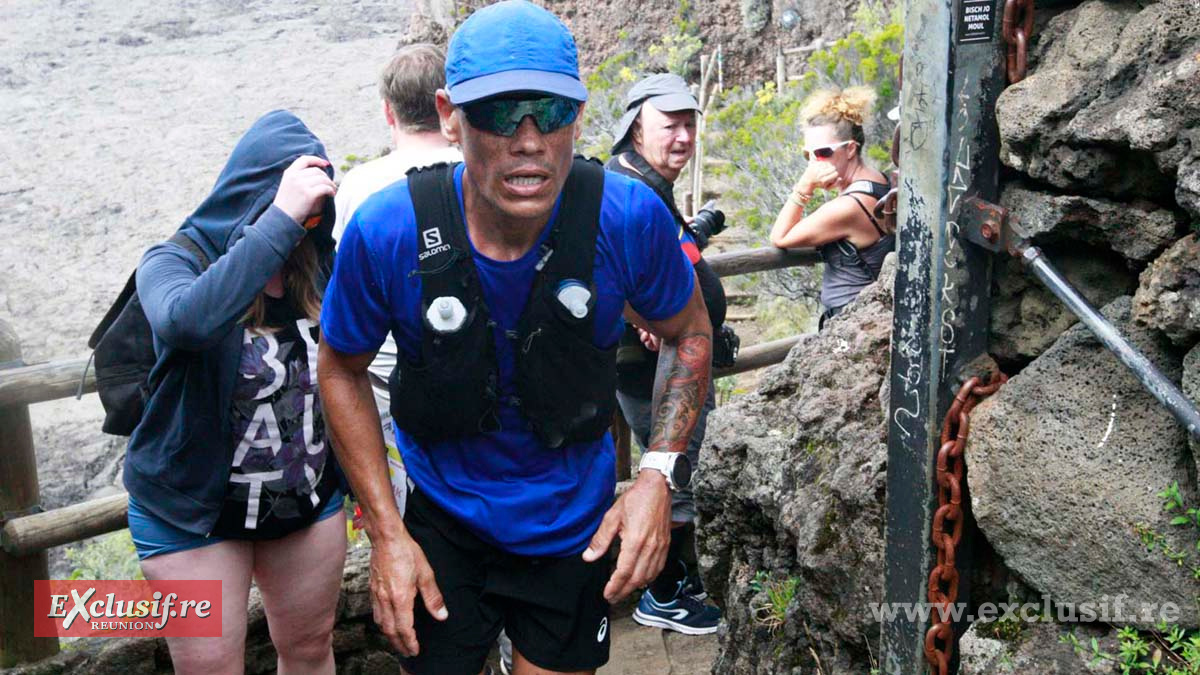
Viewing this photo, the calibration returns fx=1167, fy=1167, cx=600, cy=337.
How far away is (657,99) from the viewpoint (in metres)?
4.39

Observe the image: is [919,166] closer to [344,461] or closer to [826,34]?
[344,461]

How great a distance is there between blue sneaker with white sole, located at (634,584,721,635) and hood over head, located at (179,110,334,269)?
2.29 meters

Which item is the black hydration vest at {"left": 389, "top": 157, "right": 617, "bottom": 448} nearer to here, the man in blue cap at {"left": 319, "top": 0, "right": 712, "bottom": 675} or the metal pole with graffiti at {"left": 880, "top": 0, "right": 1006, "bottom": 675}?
the man in blue cap at {"left": 319, "top": 0, "right": 712, "bottom": 675}

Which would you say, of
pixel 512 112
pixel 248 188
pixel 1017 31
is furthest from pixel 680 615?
pixel 1017 31

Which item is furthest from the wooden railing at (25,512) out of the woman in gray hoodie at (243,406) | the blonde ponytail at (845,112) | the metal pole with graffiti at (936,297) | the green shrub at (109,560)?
the green shrub at (109,560)

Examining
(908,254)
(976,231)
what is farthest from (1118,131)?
(908,254)

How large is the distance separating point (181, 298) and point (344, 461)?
60 centimetres

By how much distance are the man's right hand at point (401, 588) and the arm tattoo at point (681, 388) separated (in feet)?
1.95

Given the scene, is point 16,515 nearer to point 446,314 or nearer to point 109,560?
point 446,314

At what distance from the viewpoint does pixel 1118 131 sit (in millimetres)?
1989

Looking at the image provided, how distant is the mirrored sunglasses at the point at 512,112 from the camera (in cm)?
227

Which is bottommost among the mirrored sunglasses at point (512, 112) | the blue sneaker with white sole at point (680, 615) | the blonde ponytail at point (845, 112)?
the blue sneaker with white sole at point (680, 615)

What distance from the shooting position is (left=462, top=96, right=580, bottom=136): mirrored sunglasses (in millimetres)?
2271

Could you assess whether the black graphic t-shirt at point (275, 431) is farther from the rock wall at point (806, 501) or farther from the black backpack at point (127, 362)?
the rock wall at point (806, 501)
